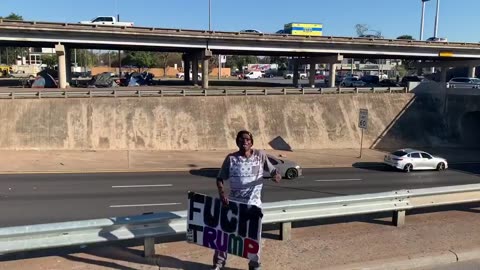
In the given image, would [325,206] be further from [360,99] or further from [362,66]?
[362,66]

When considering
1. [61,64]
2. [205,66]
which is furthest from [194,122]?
[61,64]

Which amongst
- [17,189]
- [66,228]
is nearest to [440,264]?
[66,228]

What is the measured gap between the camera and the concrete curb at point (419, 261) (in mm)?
5711

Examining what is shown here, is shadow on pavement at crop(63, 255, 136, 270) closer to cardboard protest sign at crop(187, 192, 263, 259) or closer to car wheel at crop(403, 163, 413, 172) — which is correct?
cardboard protest sign at crop(187, 192, 263, 259)

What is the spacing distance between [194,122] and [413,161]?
15268 millimetres

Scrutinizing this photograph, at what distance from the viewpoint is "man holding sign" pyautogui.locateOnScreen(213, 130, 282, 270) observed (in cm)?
538

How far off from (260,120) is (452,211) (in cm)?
2525

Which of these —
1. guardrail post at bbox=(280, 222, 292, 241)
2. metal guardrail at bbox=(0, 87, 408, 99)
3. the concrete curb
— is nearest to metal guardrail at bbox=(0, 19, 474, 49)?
metal guardrail at bbox=(0, 87, 408, 99)

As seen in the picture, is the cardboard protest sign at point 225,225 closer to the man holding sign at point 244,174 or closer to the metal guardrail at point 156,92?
the man holding sign at point 244,174

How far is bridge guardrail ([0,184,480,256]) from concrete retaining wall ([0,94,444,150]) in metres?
24.2

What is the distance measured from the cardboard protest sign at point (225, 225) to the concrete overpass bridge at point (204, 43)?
1635 inches

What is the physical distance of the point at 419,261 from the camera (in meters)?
5.99

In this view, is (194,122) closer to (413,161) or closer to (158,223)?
(413,161)

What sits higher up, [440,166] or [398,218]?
[398,218]
